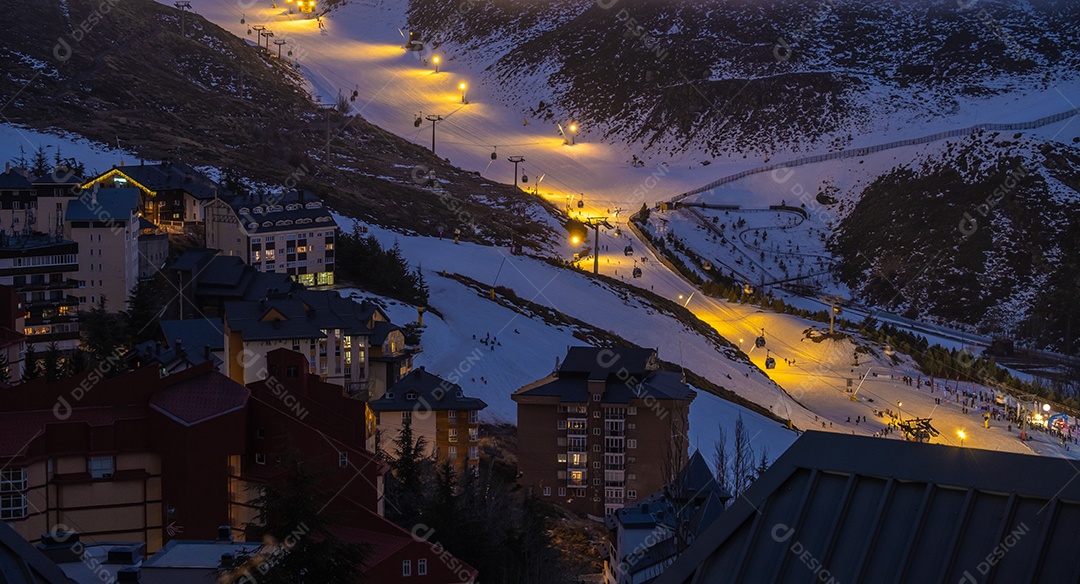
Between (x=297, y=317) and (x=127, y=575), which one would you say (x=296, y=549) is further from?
(x=297, y=317)

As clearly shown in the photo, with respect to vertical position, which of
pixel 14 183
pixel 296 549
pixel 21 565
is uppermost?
pixel 14 183

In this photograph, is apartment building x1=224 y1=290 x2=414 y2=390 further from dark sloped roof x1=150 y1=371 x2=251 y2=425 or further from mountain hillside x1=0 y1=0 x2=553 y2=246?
mountain hillside x1=0 y1=0 x2=553 y2=246

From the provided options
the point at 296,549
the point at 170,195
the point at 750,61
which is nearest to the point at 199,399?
the point at 296,549

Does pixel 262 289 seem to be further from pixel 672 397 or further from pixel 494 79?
pixel 494 79

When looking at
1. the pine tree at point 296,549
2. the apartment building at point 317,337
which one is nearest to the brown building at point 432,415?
the apartment building at point 317,337

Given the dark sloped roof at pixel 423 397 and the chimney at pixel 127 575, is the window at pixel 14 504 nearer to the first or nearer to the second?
the chimney at pixel 127 575

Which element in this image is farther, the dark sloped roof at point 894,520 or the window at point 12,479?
the window at point 12,479

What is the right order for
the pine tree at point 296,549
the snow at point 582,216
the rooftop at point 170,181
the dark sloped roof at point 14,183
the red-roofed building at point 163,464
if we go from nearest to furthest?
the pine tree at point 296,549 < the red-roofed building at point 163,464 < the dark sloped roof at point 14,183 < the rooftop at point 170,181 < the snow at point 582,216
